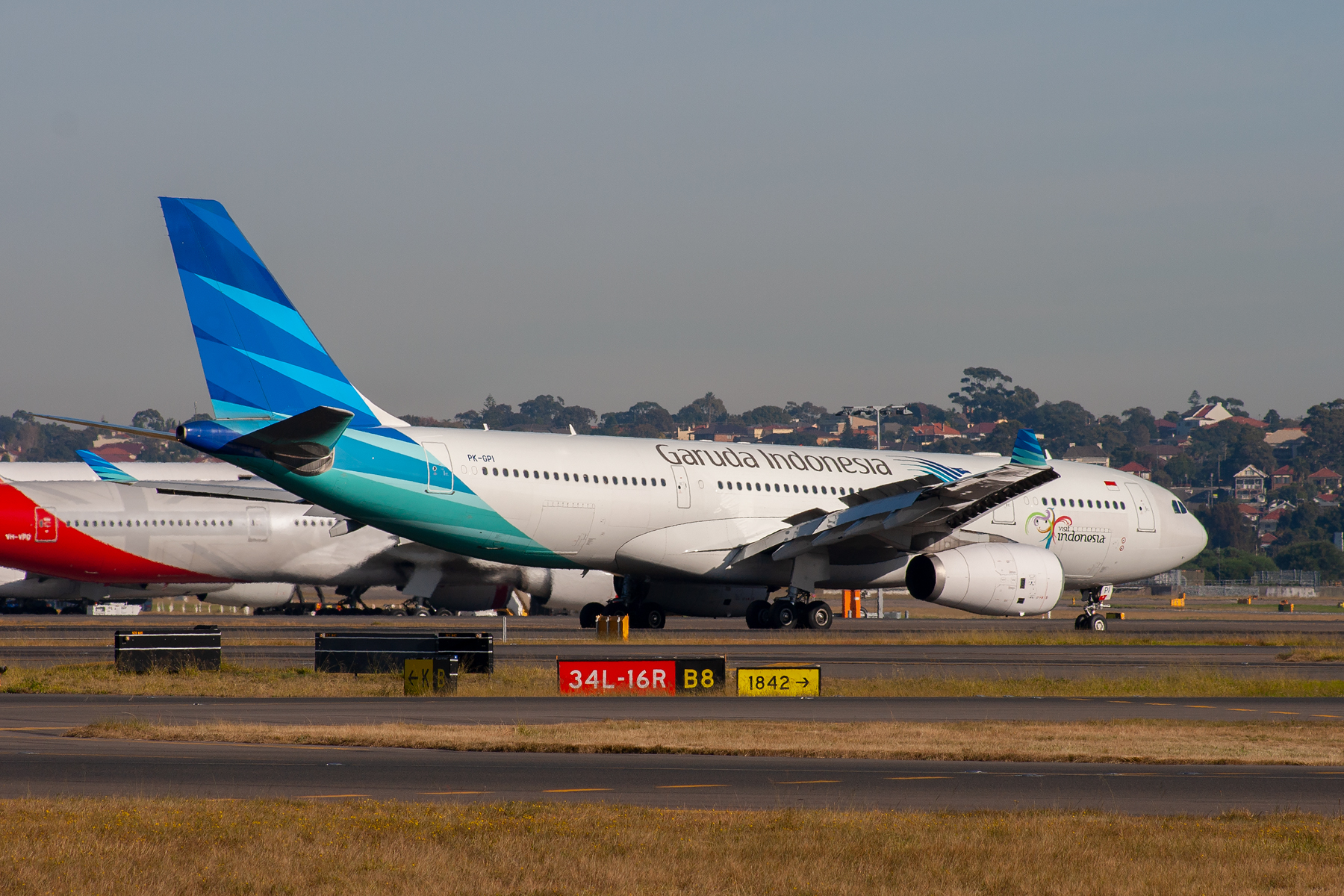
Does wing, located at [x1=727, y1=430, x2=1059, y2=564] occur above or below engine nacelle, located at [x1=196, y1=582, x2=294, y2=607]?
above

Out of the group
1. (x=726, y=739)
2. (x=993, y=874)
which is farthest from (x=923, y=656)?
(x=993, y=874)

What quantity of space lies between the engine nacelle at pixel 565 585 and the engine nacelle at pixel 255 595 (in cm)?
1373

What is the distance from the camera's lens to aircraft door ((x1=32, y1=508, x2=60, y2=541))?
162 ft

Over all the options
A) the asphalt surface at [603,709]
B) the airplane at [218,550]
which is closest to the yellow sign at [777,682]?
the asphalt surface at [603,709]

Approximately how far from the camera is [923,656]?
3073 cm

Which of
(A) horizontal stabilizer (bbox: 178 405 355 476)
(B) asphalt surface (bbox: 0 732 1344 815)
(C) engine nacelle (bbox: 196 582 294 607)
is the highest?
(A) horizontal stabilizer (bbox: 178 405 355 476)

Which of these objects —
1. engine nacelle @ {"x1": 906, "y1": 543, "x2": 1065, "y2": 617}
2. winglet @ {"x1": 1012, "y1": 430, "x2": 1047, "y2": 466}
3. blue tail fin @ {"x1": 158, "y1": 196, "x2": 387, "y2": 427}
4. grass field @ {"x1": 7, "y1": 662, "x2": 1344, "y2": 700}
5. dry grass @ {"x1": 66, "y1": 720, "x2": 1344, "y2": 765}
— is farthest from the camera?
engine nacelle @ {"x1": 906, "y1": 543, "x2": 1065, "y2": 617}

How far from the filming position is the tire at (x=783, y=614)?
126 feet

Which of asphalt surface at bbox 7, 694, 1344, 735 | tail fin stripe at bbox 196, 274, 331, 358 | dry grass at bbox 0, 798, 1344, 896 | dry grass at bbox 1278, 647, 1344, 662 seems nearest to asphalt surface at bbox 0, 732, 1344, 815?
dry grass at bbox 0, 798, 1344, 896

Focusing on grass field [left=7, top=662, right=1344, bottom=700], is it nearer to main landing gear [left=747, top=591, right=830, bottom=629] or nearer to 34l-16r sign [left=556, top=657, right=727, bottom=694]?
34l-16r sign [left=556, top=657, right=727, bottom=694]

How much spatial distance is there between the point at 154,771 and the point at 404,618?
140 ft

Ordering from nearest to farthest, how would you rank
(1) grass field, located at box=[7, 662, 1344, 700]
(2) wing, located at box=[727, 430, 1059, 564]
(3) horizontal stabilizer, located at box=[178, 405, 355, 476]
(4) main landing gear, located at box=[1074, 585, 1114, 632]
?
(1) grass field, located at box=[7, 662, 1344, 700] → (3) horizontal stabilizer, located at box=[178, 405, 355, 476] → (2) wing, located at box=[727, 430, 1059, 564] → (4) main landing gear, located at box=[1074, 585, 1114, 632]

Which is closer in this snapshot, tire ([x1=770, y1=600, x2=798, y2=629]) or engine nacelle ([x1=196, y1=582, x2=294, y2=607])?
tire ([x1=770, y1=600, x2=798, y2=629])

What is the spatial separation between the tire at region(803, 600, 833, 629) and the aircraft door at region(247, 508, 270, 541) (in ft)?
74.8
